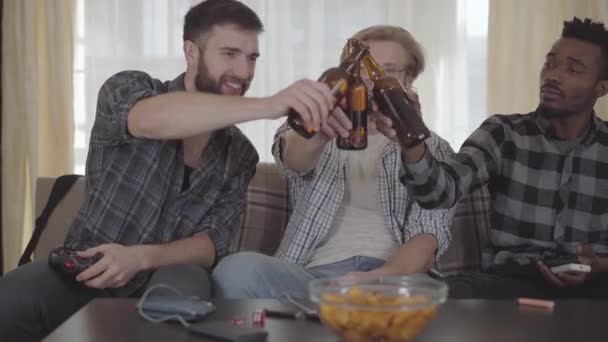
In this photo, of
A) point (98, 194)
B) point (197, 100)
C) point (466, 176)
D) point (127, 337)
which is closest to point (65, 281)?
point (98, 194)

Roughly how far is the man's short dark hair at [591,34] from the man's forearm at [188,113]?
3.62 feet

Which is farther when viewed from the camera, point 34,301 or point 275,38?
point 275,38

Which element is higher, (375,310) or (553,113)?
(553,113)

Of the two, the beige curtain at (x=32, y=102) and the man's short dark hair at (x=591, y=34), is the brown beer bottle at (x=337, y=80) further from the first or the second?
the beige curtain at (x=32, y=102)

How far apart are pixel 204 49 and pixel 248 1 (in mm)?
1036

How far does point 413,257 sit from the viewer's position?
1.75 m

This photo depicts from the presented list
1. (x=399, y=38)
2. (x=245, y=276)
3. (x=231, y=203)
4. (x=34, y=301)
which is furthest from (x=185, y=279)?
(x=399, y=38)

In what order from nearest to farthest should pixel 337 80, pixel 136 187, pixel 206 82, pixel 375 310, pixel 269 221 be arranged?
pixel 375 310
pixel 337 80
pixel 136 187
pixel 206 82
pixel 269 221

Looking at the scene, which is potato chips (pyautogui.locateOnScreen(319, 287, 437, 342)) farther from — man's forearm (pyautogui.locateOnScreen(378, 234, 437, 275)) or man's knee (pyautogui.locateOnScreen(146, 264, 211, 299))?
man's forearm (pyautogui.locateOnScreen(378, 234, 437, 275))

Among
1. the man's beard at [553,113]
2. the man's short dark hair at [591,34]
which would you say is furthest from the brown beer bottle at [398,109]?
the man's short dark hair at [591,34]

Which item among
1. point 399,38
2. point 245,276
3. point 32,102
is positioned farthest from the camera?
point 32,102

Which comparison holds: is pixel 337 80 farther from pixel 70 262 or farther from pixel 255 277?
pixel 70 262

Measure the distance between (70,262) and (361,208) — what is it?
28.3 inches

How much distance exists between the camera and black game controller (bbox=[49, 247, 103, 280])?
1.55 m
